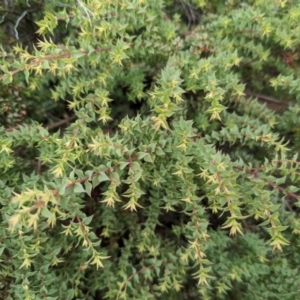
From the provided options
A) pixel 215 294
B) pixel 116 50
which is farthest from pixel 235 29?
pixel 215 294

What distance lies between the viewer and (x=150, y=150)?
1452 millimetres

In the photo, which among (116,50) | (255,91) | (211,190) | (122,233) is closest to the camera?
(211,190)

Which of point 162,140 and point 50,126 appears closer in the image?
point 162,140

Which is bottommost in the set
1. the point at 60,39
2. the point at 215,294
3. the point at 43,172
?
the point at 215,294

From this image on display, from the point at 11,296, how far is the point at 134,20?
52.2 inches

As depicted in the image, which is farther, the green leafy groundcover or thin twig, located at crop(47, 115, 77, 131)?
thin twig, located at crop(47, 115, 77, 131)

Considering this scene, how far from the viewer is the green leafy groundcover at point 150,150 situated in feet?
4.71

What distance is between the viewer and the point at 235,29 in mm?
1956

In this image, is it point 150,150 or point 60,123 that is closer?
point 150,150

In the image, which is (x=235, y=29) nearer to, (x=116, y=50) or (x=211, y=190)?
(x=116, y=50)

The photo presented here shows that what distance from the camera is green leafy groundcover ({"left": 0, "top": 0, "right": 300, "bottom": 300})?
4.71 feet

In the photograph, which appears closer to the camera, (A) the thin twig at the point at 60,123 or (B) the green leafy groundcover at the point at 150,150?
(B) the green leafy groundcover at the point at 150,150

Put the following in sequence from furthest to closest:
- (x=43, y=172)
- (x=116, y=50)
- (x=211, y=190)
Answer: (x=43, y=172) < (x=116, y=50) < (x=211, y=190)

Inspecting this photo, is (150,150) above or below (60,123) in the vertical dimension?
above
